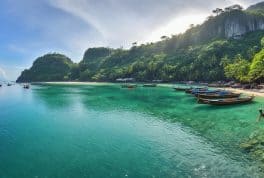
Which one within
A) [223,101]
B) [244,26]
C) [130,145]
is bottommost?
[130,145]

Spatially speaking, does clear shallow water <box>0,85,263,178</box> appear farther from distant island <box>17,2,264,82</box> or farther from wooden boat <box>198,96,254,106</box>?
distant island <box>17,2,264,82</box>

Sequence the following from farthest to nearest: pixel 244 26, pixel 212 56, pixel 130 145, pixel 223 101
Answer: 1. pixel 244 26
2. pixel 212 56
3. pixel 223 101
4. pixel 130 145

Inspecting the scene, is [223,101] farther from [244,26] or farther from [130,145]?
[244,26]

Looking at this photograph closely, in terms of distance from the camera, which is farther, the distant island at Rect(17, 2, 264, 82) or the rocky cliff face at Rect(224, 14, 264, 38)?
the rocky cliff face at Rect(224, 14, 264, 38)

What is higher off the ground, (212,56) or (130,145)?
(212,56)

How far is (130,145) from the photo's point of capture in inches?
958

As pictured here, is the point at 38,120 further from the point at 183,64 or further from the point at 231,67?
the point at 183,64

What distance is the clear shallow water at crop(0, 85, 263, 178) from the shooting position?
18062 millimetres

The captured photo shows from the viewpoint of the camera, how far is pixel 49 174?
58.0 feet

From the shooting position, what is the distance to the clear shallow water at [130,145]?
1806 cm

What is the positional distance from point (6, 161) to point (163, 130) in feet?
57.9

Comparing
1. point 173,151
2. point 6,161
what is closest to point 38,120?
point 6,161

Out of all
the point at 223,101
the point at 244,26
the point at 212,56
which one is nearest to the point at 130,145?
the point at 223,101

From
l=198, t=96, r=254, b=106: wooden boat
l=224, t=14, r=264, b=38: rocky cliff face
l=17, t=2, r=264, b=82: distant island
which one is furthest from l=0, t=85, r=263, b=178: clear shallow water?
l=224, t=14, r=264, b=38: rocky cliff face
